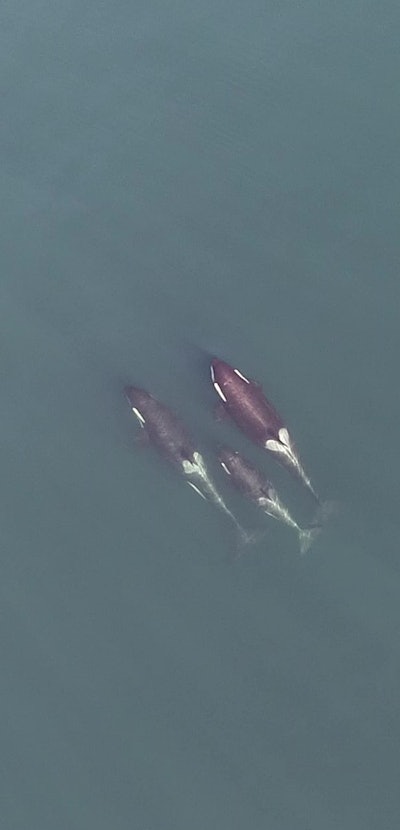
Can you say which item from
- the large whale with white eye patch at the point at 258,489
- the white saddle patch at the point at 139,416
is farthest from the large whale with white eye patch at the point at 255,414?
the white saddle patch at the point at 139,416

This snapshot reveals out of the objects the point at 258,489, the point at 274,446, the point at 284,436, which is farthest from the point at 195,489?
the point at 284,436

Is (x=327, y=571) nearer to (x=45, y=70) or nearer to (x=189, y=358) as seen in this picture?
(x=189, y=358)

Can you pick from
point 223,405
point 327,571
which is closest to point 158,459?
point 223,405

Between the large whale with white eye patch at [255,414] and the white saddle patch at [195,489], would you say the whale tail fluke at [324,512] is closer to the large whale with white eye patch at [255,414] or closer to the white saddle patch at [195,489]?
the large whale with white eye patch at [255,414]

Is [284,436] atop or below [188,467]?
atop

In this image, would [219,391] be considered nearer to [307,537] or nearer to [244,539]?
[244,539]

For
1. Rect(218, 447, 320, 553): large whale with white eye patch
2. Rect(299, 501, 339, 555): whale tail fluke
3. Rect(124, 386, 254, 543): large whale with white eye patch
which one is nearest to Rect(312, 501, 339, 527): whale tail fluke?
Rect(299, 501, 339, 555): whale tail fluke
